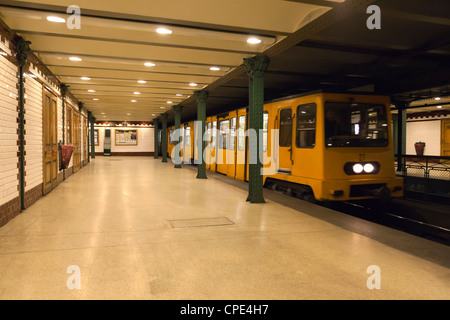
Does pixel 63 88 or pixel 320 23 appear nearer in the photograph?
pixel 320 23

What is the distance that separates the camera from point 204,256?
3.63 meters

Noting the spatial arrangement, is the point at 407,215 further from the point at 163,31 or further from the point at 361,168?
the point at 163,31

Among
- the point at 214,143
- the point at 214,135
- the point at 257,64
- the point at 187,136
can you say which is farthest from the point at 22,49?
the point at 187,136

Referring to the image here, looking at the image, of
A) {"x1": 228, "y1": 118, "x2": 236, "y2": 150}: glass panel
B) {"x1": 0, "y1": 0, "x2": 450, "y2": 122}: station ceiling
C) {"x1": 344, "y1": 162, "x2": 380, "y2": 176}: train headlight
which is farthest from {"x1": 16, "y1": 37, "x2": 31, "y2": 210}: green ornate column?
{"x1": 228, "y1": 118, "x2": 236, "y2": 150}: glass panel

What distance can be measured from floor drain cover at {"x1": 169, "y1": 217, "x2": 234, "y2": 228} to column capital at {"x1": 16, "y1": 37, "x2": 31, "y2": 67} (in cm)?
393

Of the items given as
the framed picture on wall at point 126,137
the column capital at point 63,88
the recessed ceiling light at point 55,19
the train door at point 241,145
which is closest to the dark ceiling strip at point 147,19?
the recessed ceiling light at point 55,19

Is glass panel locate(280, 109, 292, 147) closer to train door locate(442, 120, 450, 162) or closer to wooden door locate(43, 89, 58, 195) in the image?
wooden door locate(43, 89, 58, 195)

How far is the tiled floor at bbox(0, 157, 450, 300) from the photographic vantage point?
110 inches

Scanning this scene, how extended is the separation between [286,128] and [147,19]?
11.9ft

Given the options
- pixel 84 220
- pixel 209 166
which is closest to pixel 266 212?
pixel 84 220

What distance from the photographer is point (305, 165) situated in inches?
253

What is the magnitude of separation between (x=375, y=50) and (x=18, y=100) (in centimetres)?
662

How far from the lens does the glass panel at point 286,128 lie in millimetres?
7023

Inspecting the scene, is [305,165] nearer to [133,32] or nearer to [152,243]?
[152,243]
